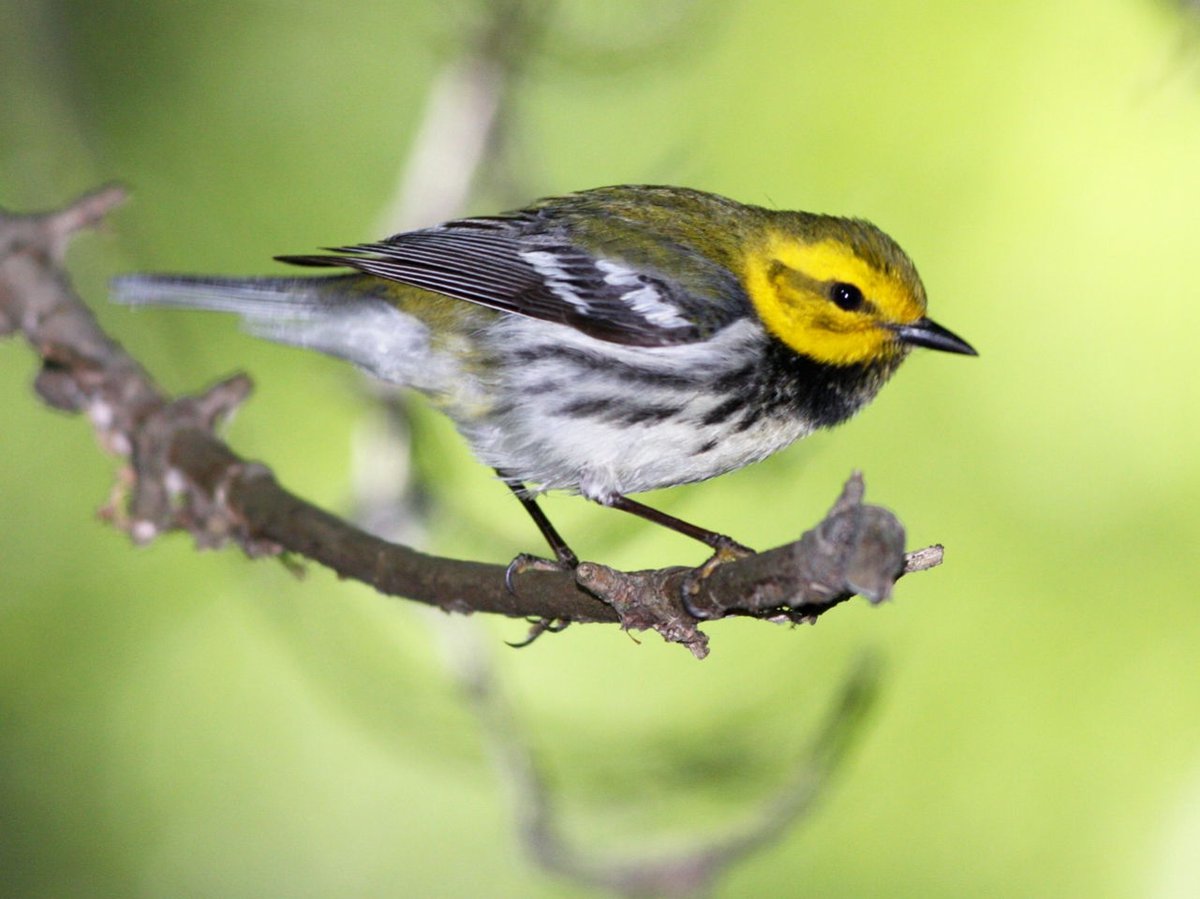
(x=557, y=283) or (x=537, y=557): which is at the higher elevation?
(x=557, y=283)

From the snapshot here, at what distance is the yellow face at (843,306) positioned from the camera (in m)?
3.22

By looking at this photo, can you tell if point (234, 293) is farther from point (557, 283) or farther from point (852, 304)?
point (852, 304)

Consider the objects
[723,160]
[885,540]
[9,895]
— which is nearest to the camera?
[885,540]

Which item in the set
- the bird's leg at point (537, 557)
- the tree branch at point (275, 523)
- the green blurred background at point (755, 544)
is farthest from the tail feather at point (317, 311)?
the green blurred background at point (755, 544)

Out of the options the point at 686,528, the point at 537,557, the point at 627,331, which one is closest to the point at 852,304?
the point at 627,331

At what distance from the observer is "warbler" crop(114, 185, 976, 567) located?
10.3 ft

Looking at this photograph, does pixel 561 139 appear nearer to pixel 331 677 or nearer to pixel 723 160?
pixel 723 160

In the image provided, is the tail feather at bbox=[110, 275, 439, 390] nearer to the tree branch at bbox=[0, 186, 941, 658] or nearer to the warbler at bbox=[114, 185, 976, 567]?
the warbler at bbox=[114, 185, 976, 567]

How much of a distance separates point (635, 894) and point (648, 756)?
1.93 feet

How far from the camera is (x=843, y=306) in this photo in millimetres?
3248

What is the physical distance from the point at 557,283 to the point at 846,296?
0.75m

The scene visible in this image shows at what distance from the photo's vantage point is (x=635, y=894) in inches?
147

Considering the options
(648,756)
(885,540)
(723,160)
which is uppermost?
(723,160)

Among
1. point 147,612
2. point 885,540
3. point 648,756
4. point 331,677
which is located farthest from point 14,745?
point 885,540
